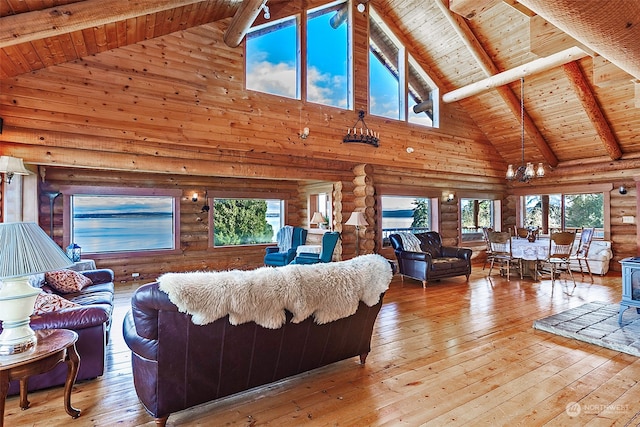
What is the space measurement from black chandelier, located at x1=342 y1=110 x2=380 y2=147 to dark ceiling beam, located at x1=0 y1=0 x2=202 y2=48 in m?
4.02

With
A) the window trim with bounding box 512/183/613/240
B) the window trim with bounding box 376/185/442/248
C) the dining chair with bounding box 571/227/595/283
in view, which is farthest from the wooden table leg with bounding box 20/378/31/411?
the window trim with bounding box 512/183/613/240

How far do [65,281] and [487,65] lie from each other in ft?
26.9

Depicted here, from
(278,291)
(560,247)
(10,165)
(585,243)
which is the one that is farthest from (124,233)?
(585,243)

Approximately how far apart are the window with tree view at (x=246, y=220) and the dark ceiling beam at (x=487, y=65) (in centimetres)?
573

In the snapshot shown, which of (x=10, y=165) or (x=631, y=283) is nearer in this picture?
(x=631, y=283)

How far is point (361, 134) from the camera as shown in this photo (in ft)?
22.7

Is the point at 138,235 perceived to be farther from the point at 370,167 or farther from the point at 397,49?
the point at 397,49

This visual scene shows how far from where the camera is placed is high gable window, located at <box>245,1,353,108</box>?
6.14 m

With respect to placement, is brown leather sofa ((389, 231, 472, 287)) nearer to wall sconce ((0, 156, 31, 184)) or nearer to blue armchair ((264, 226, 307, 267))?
blue armchair ((264, 226, 307, 267))

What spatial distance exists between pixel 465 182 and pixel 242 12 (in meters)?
7.14

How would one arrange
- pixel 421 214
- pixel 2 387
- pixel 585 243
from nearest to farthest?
pixel 2 387, pixel 585 243, pixel 421 214

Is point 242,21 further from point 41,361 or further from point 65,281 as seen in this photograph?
point 41,361

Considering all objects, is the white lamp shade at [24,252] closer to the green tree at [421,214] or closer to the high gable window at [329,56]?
the high gable window at [329,56]

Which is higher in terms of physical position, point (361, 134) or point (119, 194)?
point (361, 134)
